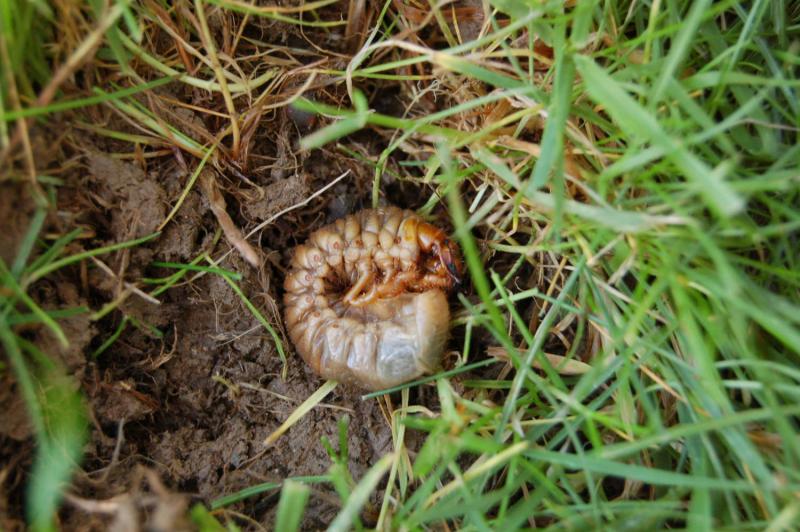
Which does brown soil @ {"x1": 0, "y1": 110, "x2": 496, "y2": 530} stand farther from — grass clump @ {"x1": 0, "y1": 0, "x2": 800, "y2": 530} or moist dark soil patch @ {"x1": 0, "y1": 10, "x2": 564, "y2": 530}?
grass clump @ {"x1": 0, "y1": 0, "x2": 800, "y2": 530}

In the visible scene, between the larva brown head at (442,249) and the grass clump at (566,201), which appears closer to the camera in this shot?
the grass clump at (566,201)

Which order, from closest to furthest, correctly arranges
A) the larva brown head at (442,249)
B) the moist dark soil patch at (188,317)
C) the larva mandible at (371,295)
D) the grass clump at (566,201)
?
the grass clump at (566,201) < the moist dark soil patch at (188,317) < the larva mandible at (371,295) < the larva brown head at (442,249)

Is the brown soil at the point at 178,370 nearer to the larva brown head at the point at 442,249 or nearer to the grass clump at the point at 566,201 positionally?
the grass clump at the point at 566,201

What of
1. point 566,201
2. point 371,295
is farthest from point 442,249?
point 566,201

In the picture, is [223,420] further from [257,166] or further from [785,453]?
[785,453]

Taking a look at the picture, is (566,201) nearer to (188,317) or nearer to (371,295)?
(371,295)

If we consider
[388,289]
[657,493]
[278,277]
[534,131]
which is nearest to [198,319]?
[278,277]

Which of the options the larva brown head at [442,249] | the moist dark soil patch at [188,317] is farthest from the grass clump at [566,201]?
the larva brown head at [442,249]
